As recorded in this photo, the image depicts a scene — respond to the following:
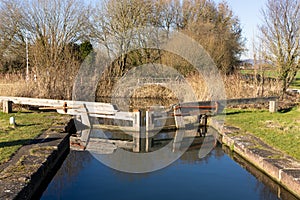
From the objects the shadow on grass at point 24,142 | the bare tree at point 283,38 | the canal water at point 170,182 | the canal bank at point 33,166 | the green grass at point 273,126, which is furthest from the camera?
the bare tree at point 283,38

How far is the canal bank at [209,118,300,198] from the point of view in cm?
438

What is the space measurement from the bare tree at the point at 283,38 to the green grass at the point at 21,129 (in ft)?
31.3

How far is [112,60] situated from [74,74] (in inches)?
221

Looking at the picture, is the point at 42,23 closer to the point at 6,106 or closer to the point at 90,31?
the point at 90,31

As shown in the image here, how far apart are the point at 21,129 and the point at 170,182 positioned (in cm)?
371

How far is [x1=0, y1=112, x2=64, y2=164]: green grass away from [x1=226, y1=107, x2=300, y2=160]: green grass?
15.1 feet

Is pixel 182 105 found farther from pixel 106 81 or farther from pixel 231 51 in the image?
pixel 231 51

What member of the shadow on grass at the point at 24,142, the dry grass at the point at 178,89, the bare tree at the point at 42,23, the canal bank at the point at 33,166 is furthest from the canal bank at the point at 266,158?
the bare tree at the point at 42,23

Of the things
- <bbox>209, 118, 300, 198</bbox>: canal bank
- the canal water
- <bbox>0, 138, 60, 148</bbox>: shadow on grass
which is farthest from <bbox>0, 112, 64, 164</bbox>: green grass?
<bbox>209, 118, 300, 198</bbox>: canal bank

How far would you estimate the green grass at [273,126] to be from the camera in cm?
601

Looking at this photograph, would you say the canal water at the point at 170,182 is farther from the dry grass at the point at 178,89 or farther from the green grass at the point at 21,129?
the dry grass at the point at 178,89

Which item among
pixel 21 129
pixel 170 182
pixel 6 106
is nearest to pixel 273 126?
pixel 170 182

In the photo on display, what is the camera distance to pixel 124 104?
1420cm

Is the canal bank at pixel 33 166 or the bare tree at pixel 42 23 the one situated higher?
the bare tree at pixel 42 23
